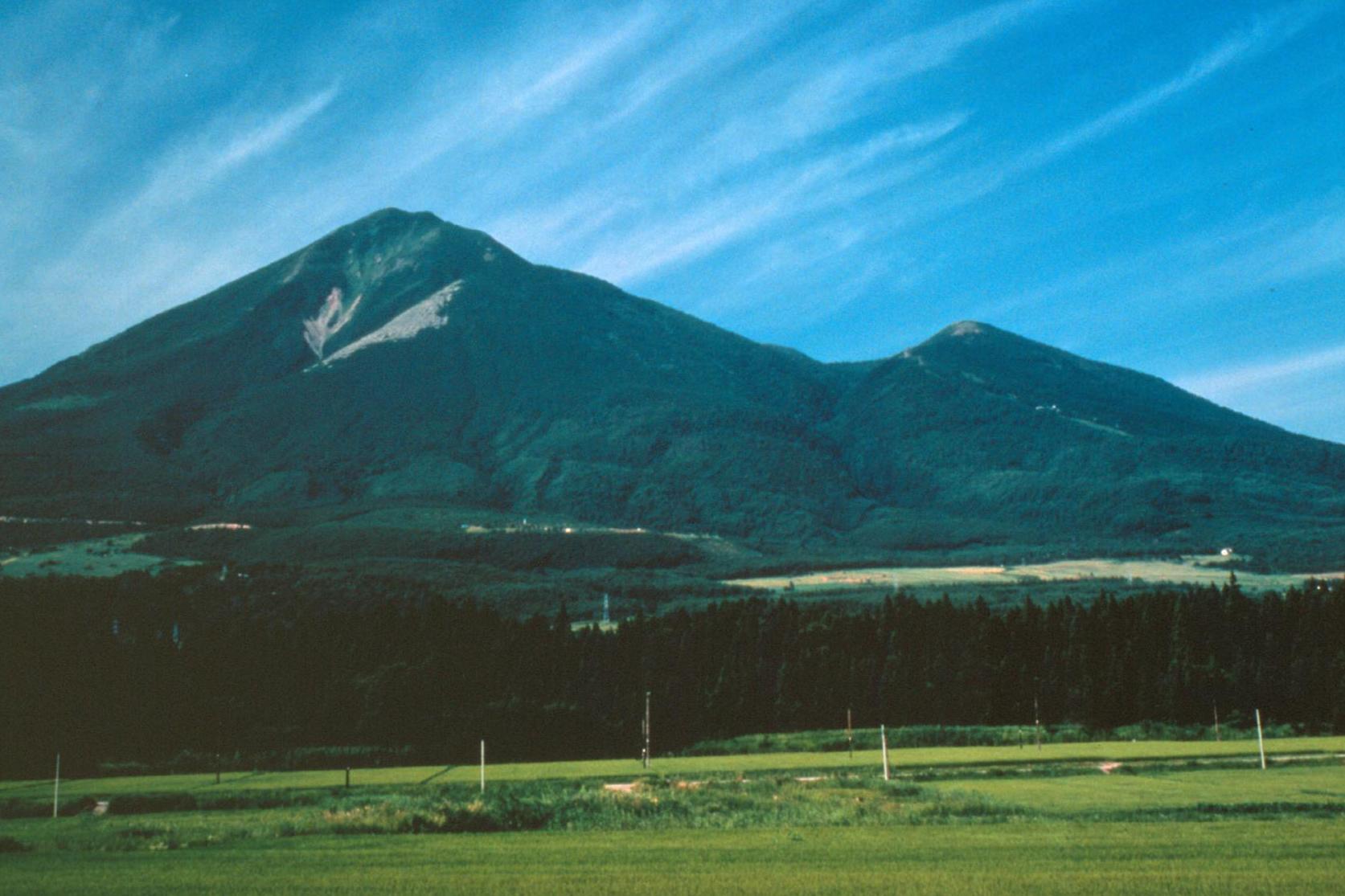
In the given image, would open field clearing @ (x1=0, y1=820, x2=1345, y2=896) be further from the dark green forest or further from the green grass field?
the dark green forest

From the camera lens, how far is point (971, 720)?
50500mm

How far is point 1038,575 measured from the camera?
366 feet

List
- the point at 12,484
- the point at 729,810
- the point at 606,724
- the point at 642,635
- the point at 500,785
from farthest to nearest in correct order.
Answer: the point at 12,484 → the point at 642,635 → the point at 606,724 → the point at 500,785 → the point at 729,810

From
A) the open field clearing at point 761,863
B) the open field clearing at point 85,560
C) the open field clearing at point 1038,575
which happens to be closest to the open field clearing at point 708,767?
the open field clearing at point 761,863

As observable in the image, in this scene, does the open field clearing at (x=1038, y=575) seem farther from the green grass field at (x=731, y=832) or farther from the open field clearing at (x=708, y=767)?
the green grass field at (x=731, y=832)

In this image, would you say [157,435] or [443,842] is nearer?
[443,842]

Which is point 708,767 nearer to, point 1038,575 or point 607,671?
point 607,671

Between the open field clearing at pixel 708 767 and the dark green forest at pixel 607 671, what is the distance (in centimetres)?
678

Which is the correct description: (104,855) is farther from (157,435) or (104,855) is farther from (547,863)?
(157,435)

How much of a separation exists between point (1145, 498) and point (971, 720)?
147436mm

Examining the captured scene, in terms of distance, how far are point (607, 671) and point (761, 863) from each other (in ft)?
116

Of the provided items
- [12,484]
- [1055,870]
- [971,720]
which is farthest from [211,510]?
[1055,870]

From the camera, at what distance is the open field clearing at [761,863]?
15016 mm

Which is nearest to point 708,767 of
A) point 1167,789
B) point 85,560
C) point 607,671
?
point 1167,789
